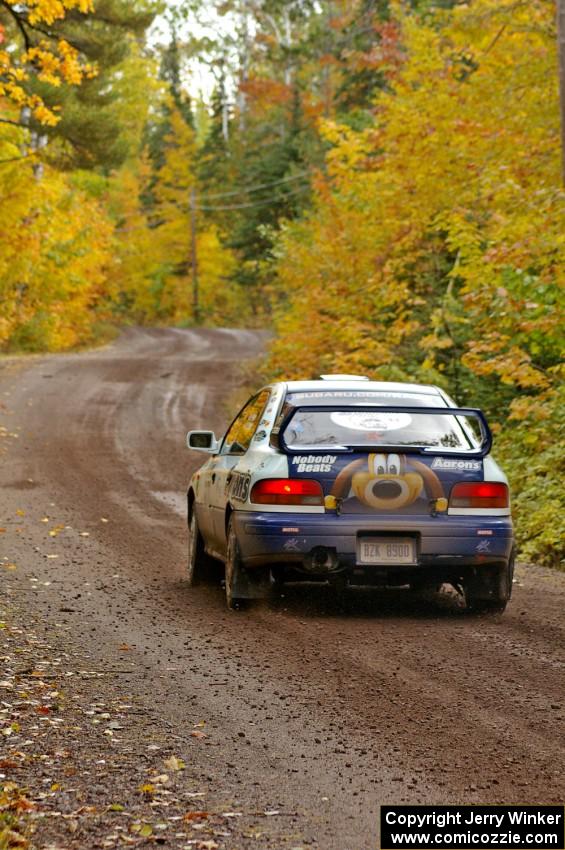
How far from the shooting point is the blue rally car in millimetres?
8602

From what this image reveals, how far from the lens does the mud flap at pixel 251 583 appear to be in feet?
29.5

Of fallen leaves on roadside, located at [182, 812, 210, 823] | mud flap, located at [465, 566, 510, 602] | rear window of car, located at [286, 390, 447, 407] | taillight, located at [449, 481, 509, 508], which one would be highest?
rear window of car, located at [286, 390, 447, 407]

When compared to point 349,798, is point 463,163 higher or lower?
higher

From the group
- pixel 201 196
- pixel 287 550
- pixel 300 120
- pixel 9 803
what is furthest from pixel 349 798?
pixel 201 196

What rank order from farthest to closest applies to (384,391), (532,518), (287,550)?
(532,518) → (384,391) → (287,550)

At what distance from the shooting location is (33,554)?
12.3m

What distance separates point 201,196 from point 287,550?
70.1m

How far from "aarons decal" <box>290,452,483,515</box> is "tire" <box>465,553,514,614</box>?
82cm

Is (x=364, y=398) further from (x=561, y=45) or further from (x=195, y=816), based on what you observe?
(x=561, y=45)

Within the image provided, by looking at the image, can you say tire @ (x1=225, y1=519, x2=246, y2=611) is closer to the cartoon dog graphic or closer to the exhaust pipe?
the exhaust pipe

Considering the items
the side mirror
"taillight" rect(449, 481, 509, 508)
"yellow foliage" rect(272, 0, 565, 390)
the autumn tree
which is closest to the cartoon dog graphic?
"taillight" rect(449, 481, 509, 508)

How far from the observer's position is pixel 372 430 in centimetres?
908

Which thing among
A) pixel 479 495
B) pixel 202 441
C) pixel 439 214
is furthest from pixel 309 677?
pixel 439 214

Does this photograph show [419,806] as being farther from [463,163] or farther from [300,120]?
[300,120]
